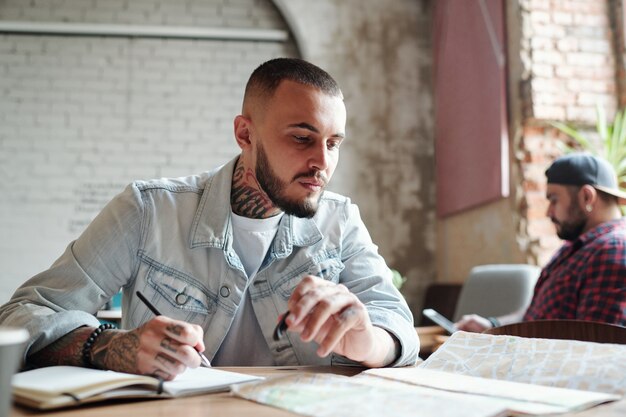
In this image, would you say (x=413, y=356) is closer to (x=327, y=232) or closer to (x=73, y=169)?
(x=327, y=232)

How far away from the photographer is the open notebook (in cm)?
74

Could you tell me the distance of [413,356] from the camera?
1.21 metres

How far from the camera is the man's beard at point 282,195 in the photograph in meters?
1.34

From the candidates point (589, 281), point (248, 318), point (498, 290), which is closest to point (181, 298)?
point (248, 318)

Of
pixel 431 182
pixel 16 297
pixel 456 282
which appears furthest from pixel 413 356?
pixel 431 182

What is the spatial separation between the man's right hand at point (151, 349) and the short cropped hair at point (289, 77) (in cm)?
68

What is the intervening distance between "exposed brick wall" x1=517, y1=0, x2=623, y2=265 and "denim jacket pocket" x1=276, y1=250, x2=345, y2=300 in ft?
8.50

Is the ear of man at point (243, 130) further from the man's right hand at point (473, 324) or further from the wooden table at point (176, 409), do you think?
the man's right hand at point (473, 324)

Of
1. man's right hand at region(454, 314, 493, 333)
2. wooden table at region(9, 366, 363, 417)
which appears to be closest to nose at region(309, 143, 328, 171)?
wooden table at region(9, 366, 363, 417)

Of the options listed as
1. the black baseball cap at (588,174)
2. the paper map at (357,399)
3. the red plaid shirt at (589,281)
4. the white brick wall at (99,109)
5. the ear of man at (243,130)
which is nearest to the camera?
the paper map at (357,399)

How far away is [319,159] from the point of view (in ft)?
4.31

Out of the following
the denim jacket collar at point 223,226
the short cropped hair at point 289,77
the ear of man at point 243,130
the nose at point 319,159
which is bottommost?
the denim jacket collar at point 223,226

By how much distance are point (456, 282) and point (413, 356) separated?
370 cm

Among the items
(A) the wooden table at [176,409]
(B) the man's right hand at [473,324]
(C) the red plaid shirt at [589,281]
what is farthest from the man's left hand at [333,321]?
(B) the man's right hand at [473,324]
